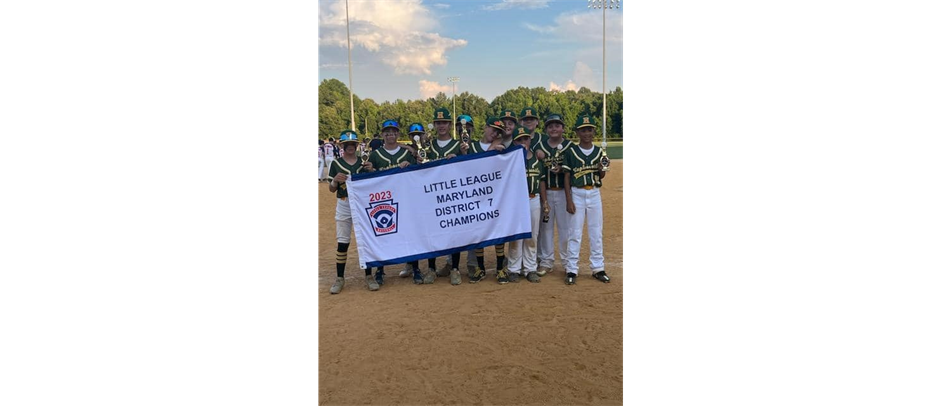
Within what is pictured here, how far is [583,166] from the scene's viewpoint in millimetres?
7695

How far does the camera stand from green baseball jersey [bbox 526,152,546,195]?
25.7 feet

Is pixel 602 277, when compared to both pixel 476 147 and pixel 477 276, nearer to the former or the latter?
pixel 477 276

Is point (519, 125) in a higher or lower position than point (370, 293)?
higher

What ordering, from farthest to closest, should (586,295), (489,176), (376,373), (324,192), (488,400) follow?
1. (324,192)
2. (489,176)
3. (586,295)
4. (376,373)
5. (488,400)

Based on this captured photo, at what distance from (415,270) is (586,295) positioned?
8.55 feet

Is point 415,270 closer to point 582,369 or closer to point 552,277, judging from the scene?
point 552,277

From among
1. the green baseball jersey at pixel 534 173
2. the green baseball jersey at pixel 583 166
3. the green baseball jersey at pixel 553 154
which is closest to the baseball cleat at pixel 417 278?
the green baseball jersey at pixel 534 173

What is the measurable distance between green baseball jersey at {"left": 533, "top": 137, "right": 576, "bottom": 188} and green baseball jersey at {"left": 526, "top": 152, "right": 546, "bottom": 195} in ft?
0.40

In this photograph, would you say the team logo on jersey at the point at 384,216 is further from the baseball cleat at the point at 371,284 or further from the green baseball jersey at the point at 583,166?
the green baseball jersey at the point at 583,166

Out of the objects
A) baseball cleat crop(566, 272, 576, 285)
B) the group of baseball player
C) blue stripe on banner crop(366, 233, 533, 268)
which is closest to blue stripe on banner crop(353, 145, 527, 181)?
the group of baseball player

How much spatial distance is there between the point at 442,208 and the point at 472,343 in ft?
8.51

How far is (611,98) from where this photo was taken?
3956 centimetres

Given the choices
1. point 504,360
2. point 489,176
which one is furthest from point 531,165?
point 504,360

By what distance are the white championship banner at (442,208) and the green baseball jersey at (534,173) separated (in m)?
0.18
